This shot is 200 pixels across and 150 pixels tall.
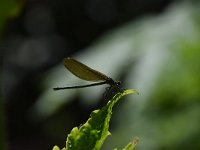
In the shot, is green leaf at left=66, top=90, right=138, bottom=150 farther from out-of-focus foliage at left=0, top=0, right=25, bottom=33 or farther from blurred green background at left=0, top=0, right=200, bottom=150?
blurred green background at left=0, top=0, right=200, bottom=150

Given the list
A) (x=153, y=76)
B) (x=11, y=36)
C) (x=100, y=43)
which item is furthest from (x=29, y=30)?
(x=153, y=76)

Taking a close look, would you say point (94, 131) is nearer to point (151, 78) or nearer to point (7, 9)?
point (7, 9)

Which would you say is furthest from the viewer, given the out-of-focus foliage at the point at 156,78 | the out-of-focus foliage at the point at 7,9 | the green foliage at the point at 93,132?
the out-of-focus foliage at the point at 156,78

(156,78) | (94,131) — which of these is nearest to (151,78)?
(156,78)

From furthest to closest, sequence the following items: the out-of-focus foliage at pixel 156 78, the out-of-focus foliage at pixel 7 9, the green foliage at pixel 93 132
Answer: the out-of-focus foliage at pixel 156 78 → the out-of-focus foliage at pixel 7 9 → the green foliage at pixel 93 132

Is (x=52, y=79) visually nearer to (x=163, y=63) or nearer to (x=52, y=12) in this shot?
(x=163, y=63)

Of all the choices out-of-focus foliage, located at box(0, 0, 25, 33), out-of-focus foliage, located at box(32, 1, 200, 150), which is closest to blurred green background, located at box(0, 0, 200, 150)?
out-of-focus foliage, located at box(32, 1, 200, 150)

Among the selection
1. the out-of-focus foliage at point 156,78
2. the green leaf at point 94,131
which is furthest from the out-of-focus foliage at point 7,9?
the out-of-focus foliage at point 156,78

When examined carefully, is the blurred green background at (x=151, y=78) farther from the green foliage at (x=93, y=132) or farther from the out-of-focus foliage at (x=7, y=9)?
the green foliage at (x=93, y=132)
